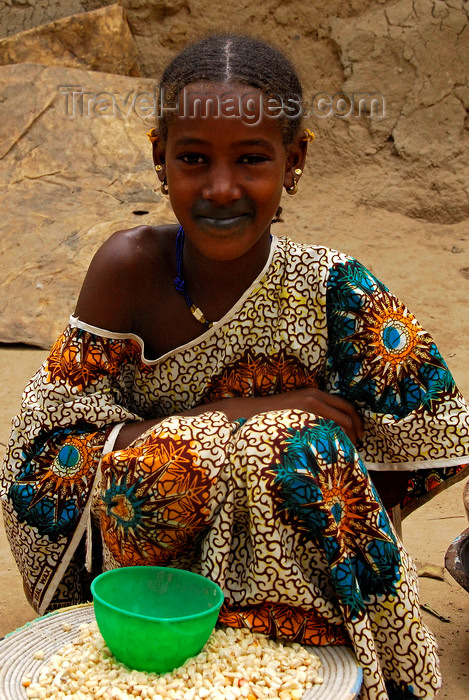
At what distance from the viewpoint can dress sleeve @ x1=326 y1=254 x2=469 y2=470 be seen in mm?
1979

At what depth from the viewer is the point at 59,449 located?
6.53 feet

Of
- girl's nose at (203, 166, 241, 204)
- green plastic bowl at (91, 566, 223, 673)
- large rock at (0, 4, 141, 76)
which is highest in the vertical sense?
large rock at (0, 4, 141, 76)

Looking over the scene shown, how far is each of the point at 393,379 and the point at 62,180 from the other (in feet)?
12.8

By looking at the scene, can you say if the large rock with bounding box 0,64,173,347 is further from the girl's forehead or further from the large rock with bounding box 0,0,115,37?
the girl's forehead

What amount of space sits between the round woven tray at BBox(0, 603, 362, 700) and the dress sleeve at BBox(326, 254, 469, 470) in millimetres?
523

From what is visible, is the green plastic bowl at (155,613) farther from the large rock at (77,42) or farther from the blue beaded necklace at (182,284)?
the large rock at (77,42)

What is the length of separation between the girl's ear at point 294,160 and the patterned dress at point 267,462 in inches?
6.4

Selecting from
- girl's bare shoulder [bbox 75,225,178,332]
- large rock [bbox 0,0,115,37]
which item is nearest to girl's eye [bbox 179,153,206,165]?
girl's bare shoulder [bbox 75,225,178,332]

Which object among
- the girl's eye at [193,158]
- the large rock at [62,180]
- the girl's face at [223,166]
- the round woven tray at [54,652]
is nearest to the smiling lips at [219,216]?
the girl's face at [223,166]

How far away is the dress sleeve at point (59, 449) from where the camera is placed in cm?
197

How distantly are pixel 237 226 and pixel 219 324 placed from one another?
0.86ft

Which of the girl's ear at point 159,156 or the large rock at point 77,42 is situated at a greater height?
the large rock at point 77,42

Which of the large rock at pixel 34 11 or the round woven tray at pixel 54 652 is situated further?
the large rock at pixel 34 11

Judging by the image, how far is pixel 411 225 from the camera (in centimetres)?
596
